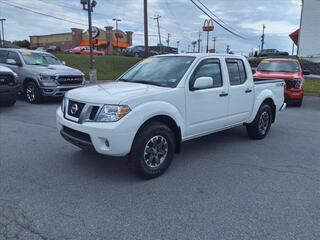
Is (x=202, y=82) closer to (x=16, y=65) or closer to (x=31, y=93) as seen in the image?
(x=31, y=93)

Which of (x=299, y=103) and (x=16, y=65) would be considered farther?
(x=299, y=103)

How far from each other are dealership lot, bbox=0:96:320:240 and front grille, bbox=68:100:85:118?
34.8 inches

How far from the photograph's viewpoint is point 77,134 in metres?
4.34

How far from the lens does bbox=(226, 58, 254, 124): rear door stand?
224 inches

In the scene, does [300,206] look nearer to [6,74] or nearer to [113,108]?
[113,108]

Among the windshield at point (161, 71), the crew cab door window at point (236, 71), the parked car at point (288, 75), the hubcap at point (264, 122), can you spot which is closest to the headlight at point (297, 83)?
the parked car at point (288, 75)

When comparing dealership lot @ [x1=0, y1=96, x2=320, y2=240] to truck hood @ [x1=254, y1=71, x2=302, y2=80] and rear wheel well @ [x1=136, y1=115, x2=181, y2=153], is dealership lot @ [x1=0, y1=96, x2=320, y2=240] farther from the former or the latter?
truck hood @ [x1=254, y1=71, x2=302, y2=80]

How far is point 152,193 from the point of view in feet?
12.9

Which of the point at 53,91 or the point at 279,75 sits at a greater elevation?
the point at 279,75

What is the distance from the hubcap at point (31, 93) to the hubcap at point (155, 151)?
793 centimetres

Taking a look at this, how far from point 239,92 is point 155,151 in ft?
7.67

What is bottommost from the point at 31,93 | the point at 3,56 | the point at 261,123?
the point at 261,123

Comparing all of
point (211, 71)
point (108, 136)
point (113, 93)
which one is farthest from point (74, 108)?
point (211, 71)

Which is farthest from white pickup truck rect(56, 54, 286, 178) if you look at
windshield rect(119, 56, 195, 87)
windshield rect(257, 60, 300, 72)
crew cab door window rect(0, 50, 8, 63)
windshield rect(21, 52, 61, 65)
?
crew cab door window rect(0, 50, 8, 63)
